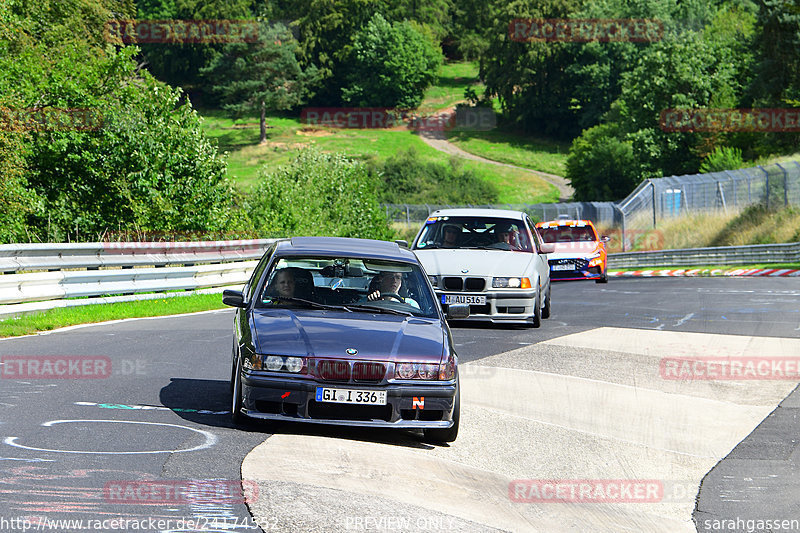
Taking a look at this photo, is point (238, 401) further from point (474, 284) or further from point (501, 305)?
point (501, 305)

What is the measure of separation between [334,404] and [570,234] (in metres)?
20.8

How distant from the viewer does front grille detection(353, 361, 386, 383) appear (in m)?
7.43

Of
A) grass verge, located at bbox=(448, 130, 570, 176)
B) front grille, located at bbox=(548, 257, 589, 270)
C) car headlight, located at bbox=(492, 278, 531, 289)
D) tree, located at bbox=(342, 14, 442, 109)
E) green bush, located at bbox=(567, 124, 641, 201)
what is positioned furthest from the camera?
tree, located at bbox=(342, 14, 442, 109)

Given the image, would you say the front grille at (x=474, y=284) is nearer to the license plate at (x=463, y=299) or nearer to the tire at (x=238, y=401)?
the license plate at (x=463, y=299)

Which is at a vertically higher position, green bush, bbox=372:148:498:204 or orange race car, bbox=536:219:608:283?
orange race car, bbox=536:219:608:283

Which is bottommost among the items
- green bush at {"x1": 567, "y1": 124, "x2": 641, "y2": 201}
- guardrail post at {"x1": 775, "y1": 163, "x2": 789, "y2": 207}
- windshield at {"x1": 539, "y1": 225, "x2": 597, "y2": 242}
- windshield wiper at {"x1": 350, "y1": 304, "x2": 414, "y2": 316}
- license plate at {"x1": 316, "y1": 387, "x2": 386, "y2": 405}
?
green bush at {"x1": 567, "y1": 124, "x2": 641, "y2": 201}

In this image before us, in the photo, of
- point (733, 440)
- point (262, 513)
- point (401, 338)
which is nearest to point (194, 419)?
point (401, 338)

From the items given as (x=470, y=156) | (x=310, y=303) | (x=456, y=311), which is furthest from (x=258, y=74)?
(x=310, y=303)

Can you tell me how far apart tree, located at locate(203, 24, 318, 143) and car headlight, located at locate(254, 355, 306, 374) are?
360 ft

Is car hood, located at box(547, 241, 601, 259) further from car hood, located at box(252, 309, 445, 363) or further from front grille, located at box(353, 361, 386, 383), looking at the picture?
front grille, located at box(353, 361, 386, 383)

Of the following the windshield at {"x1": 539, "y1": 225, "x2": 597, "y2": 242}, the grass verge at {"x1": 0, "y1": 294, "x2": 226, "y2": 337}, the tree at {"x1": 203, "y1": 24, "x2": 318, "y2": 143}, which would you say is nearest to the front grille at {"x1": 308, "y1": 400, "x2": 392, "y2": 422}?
the grass verge at {"x1": 0, "y1": 294, "x2": 226, "y2": 337}

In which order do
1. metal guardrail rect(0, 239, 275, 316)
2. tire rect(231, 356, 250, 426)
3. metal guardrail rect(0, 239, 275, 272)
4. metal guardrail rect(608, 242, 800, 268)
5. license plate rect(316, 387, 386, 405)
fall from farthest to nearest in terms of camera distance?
metal guardrail rect(608, 242, 800, 268), metal guardrail rect(0, 239, 275, 272), metal guardrail rect(0, 239, 275, 316), tire rect(231, 356, 250, 426), license plate rect(316, 387, 386, 405)

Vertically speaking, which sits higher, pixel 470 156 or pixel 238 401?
pixel 238 401

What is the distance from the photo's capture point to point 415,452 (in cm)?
745
